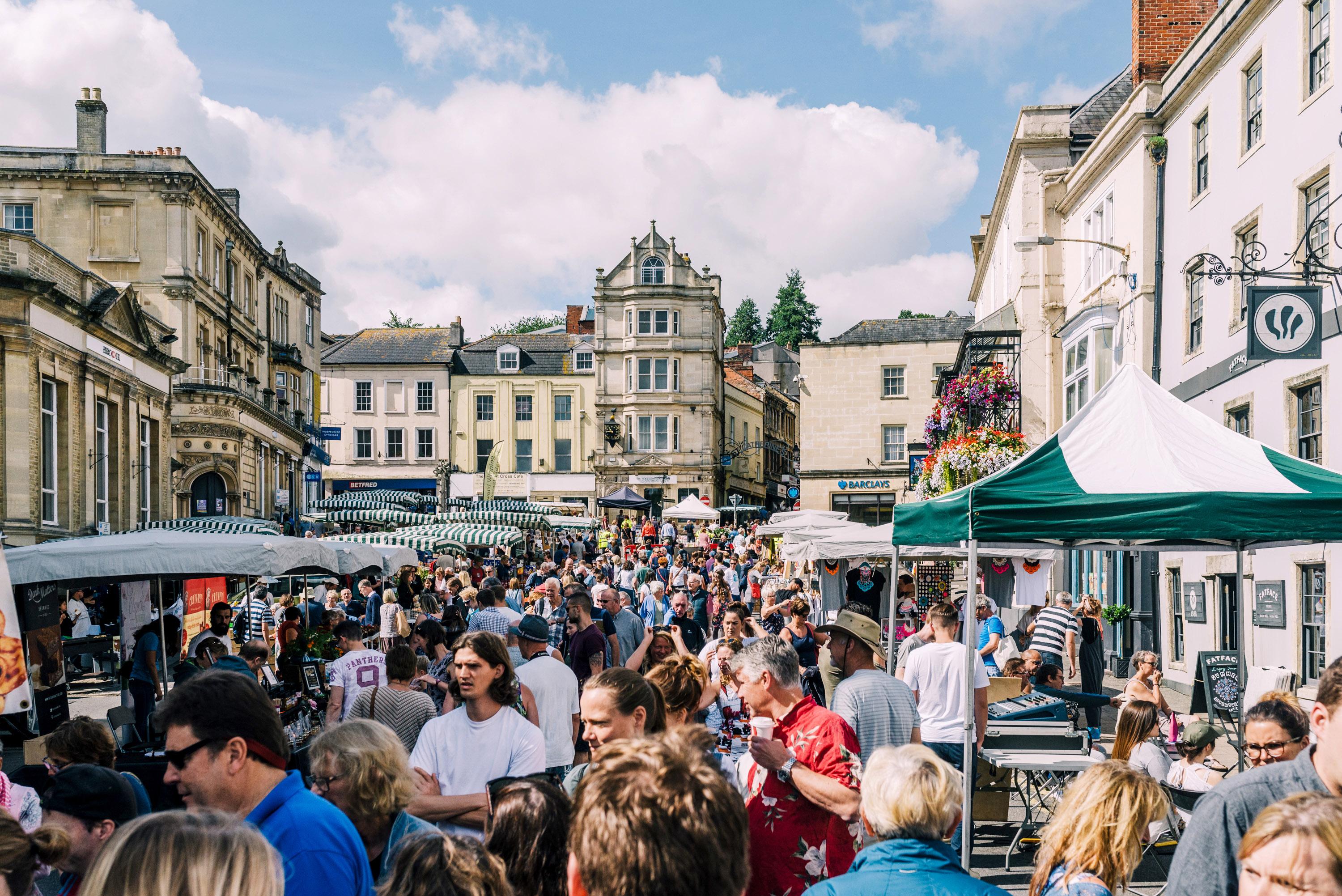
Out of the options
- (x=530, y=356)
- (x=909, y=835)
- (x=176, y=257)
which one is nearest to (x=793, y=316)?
(x=530, y=356)

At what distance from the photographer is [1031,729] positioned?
8.82 m

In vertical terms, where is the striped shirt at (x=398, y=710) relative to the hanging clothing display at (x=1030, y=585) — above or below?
above

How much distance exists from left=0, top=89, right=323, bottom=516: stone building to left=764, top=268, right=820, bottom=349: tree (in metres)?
66.7

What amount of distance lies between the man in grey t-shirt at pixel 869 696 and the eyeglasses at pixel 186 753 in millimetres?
3648

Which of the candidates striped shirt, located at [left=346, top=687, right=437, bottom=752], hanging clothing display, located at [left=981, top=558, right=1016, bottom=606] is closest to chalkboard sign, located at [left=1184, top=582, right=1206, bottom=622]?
hanging clothing display, located at [left=981, top=558, right=1016, bottom=606]

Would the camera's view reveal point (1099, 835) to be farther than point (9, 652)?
No

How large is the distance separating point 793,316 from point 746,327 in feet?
31.0

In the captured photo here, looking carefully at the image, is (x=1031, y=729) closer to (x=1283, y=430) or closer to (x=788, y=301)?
(x=1283, y=430)

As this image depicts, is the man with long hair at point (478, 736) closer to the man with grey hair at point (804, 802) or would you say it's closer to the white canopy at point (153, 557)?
the man with grey hair at point (804, 802)

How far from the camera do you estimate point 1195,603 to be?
18672 millimetres

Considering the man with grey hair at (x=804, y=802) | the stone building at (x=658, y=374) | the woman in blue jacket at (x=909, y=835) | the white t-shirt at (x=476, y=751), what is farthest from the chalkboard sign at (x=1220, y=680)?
the stone building at (x=658, y=374)

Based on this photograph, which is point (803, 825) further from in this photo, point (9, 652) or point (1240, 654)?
point (1240, 654)

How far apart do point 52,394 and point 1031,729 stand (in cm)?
2459

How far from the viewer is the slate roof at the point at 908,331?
50.6 meters
